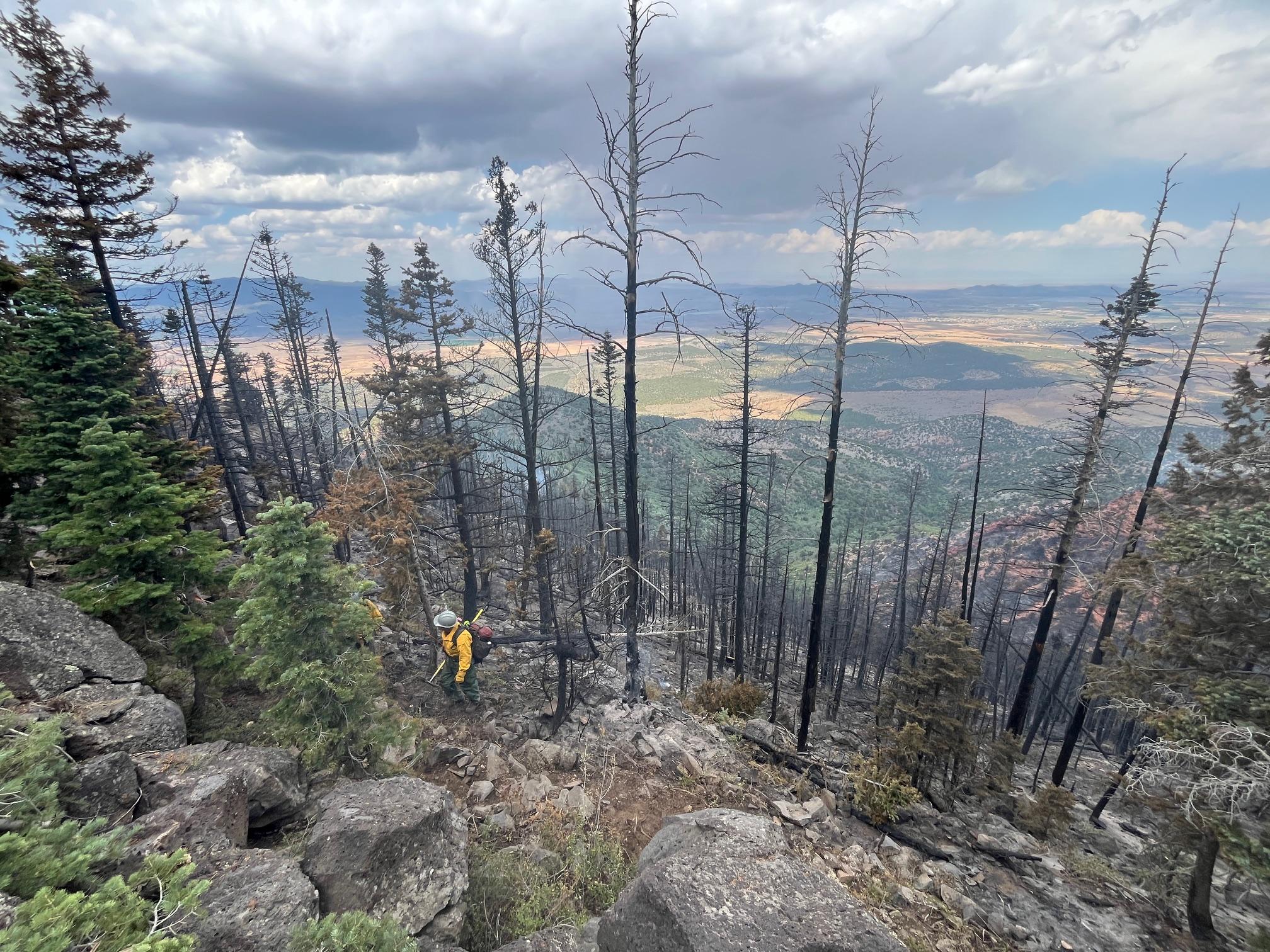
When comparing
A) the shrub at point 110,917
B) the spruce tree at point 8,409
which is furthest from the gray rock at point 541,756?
the spruce tree at point 8,409

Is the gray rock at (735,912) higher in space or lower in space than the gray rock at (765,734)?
higher

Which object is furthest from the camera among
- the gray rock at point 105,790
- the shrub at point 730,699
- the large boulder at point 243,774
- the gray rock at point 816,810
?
the shrub at point 730,699

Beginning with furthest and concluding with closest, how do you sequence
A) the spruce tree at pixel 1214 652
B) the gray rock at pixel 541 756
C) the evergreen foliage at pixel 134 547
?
1. the gray rock at pixel 541 756
2. the evergreen foliage at pixel 134 547
3. the spruce tree at pixel 1214 652

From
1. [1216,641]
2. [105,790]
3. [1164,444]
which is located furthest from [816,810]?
[1164,444]

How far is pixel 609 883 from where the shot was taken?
659cm

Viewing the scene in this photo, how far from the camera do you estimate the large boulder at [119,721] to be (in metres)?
5.43

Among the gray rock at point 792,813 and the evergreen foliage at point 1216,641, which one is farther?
the gray rock at point 792,813

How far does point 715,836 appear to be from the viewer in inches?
225

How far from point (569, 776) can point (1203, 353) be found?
18.0 m

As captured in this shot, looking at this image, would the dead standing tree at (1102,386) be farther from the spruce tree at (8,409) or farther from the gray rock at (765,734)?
the spruce tree at (8,409)

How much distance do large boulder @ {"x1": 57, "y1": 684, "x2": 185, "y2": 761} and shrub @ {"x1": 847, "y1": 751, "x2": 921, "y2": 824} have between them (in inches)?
470

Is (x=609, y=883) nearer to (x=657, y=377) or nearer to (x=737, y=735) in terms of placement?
(x=737, y=735)

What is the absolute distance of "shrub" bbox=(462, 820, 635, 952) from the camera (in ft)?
18.5

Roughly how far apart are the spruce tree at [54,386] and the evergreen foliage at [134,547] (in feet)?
0.84
